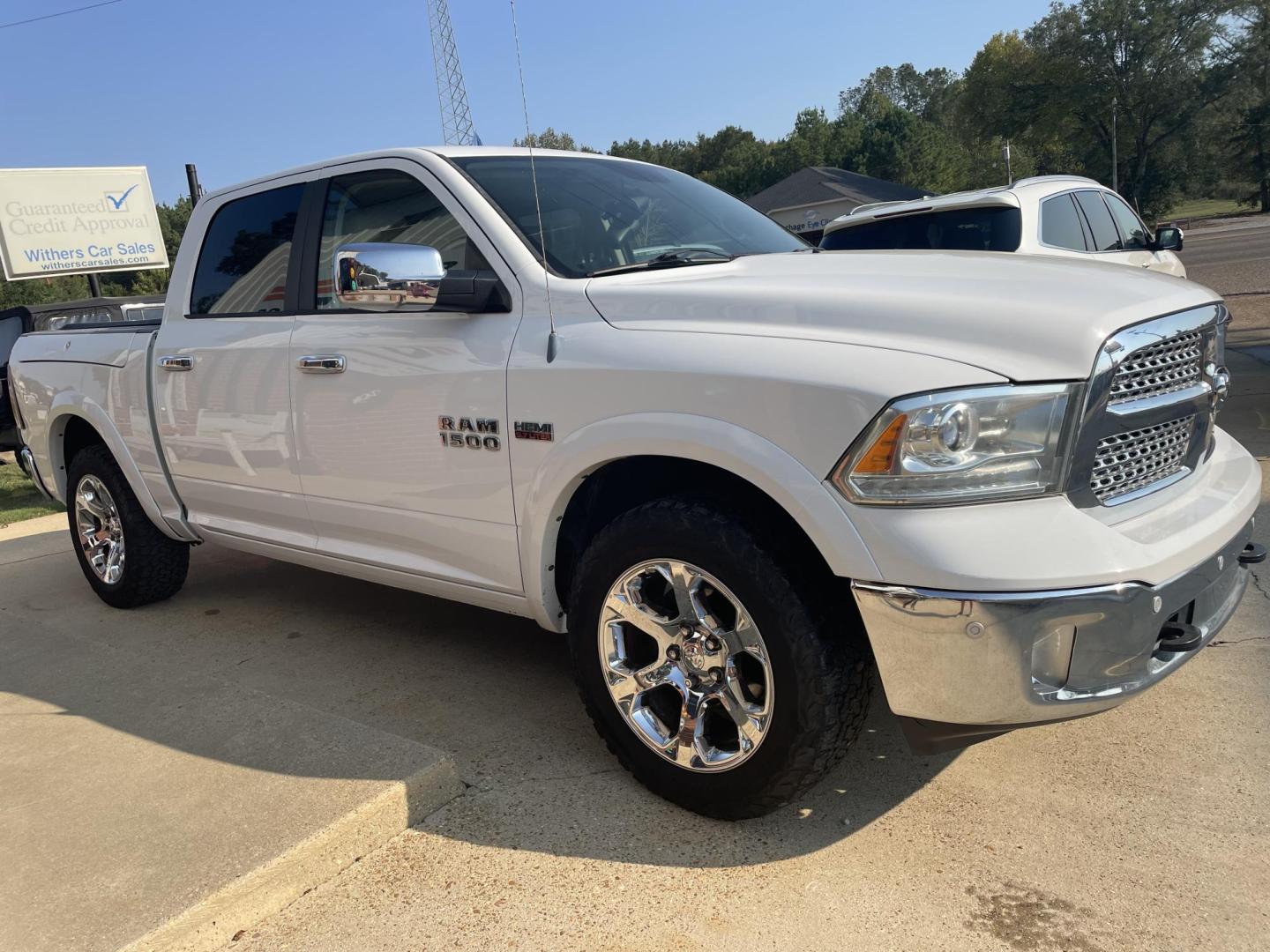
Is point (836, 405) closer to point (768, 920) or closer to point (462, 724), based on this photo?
point (768, 920)

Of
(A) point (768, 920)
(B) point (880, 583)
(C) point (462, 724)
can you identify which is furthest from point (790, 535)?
(C) point (462, 724)

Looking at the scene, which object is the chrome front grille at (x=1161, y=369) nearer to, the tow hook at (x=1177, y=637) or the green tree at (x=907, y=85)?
the tow hook at (x=1177, y=637)

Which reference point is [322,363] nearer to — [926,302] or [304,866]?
[304,866]

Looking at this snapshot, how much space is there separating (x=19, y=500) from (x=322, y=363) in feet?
26.9

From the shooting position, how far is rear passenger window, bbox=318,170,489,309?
3.20 metres

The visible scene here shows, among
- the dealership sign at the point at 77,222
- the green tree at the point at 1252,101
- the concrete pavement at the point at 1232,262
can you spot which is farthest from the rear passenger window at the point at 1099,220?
the green tree at the point at 1252,101

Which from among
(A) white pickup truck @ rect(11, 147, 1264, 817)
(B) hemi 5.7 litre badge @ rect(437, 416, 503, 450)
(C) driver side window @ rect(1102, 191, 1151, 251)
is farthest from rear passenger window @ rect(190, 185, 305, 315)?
(C) driver side window @ rect(1102, 191, 1151, 251)

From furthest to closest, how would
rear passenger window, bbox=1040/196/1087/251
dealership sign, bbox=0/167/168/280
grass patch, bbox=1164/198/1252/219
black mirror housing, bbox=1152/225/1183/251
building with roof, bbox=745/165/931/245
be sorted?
grass patch, bbox=1164/198/1252/219 < building with roof, bbox=745/165/931/245 < dealership sign, bbox=0/167/168/280 < black mirror housing, bbox=1152/225/1183/251 < rear passenger window, bbox=1040/196/1087/251

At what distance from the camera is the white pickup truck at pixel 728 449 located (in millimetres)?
2127

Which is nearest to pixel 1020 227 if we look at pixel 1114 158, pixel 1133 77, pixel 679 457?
pixel 679 457

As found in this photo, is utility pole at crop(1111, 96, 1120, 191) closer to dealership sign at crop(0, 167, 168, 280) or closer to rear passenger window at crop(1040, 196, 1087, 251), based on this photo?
dealership sign at crop(0, 167, 168, 280)

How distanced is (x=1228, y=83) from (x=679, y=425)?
63780mm

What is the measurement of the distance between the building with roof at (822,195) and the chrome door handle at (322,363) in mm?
35319

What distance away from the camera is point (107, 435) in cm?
465
